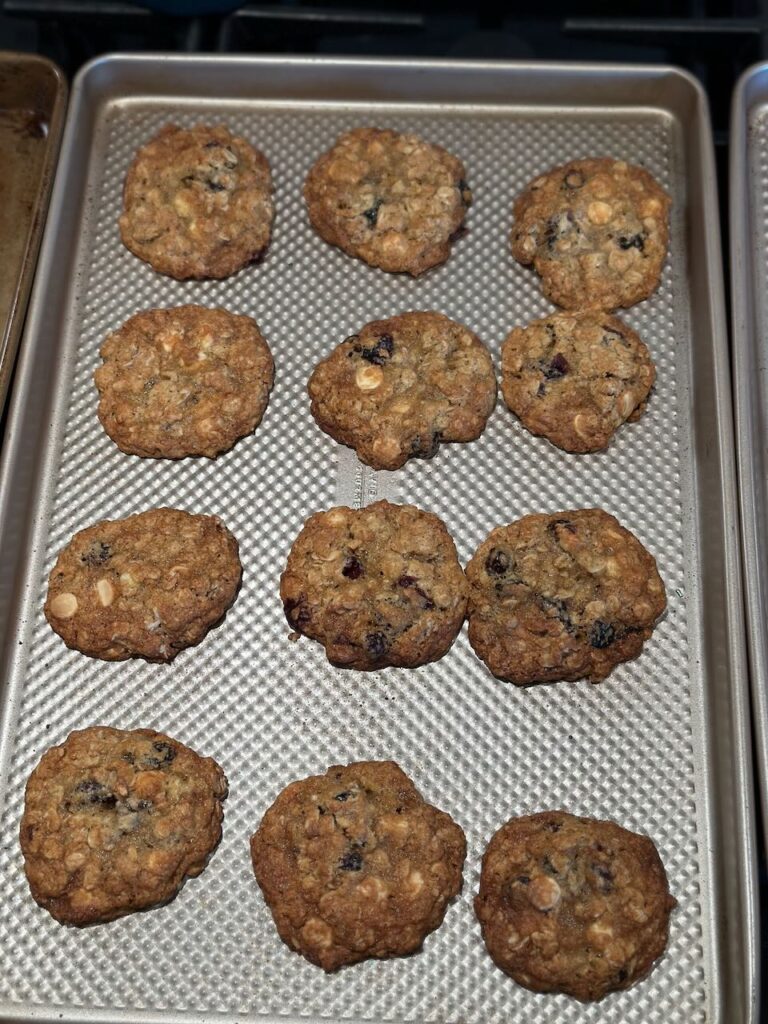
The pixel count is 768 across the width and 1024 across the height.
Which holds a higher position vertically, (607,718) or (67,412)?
(67,412)

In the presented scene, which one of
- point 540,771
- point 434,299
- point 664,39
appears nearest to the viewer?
point 540,771

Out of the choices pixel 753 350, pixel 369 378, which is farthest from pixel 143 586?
pixel 753 350

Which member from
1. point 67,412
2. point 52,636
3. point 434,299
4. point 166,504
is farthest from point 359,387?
point 52,636

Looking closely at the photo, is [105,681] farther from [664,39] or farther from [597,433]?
[664,39]

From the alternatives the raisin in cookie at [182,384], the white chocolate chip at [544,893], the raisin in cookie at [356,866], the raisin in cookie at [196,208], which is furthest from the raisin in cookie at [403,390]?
the white chocolate chip at [544,893]

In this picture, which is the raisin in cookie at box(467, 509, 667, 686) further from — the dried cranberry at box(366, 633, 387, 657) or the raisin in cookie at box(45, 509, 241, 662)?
the raisin in cookie at box(45, 509, 241, 662)

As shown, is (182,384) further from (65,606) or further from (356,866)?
(356,866)
